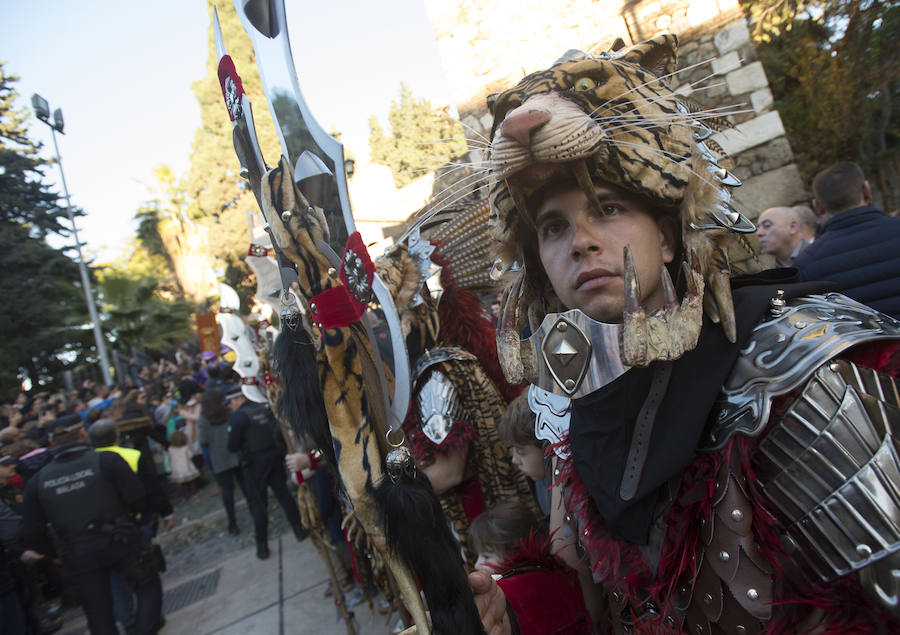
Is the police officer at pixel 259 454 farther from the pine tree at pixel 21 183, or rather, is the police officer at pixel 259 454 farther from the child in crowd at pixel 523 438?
the pine tree at pixel 21 183

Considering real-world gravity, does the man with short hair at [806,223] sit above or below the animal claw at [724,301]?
above

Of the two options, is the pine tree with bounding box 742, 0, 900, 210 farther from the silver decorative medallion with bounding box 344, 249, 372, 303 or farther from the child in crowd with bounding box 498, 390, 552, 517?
the silver decorative medallion with bounding box 344, 249, 372, 303

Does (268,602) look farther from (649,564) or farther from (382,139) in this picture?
(382,139)

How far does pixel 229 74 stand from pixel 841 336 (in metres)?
1.40

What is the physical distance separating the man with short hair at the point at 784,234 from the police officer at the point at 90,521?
17.4ft

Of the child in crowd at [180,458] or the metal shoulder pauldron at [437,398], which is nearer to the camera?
the metal shoulder pauldron at [437,398]

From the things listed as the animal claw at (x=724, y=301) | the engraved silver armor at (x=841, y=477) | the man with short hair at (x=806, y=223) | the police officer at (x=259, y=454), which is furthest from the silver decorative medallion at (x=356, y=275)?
the police officer at (x=259, y=454)

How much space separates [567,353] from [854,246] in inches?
87.4

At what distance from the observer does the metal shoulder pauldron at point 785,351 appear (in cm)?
94

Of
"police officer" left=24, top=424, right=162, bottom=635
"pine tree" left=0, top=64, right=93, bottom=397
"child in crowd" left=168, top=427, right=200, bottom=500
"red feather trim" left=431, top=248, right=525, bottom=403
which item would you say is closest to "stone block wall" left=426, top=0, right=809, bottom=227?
"red feather trim" left=431, top=248, right=525, bottom=403

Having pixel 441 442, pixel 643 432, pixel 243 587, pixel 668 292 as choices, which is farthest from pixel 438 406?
pixel 243 587

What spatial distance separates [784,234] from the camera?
150 inches

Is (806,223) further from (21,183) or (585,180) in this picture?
(21,183)

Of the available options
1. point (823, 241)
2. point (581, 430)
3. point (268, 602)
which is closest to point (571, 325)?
point (581, 430)
